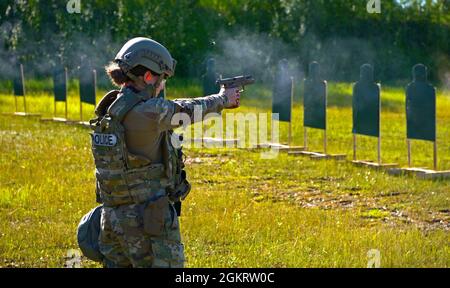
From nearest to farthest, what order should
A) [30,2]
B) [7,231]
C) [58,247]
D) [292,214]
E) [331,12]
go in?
1. [58,247]
2. [7,231]
3. [292,214]
4. [30,2]
5. [331,12]

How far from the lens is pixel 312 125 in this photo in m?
16.3

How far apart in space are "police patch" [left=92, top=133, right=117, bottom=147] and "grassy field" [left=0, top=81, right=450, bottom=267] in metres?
2.15

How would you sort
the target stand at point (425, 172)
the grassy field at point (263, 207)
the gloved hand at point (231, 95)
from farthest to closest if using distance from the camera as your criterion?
the target stand at point (425, 172) < the grassy field at point (263, 207) < the gloved hand at point (231, 95)

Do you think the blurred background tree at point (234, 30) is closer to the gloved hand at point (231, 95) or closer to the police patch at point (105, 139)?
the gloved hand at point (231, 95)

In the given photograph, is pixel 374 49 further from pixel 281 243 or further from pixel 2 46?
pixel 281 243

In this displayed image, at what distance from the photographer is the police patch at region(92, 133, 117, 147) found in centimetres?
619

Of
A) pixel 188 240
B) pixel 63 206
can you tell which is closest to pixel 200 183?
pixel 63 206

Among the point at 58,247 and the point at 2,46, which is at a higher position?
the point at 2,46

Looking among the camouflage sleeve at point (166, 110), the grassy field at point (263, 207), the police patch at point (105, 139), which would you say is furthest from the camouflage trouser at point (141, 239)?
the grassy field at point (263, 207)

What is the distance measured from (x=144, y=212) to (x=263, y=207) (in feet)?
16.0

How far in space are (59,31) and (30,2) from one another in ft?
4.01

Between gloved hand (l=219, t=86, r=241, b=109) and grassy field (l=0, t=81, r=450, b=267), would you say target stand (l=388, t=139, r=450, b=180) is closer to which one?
grassy field (l=0, t=81, r=450, b=267)

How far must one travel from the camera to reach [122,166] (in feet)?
20.5

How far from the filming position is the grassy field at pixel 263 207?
8594 millimetres
